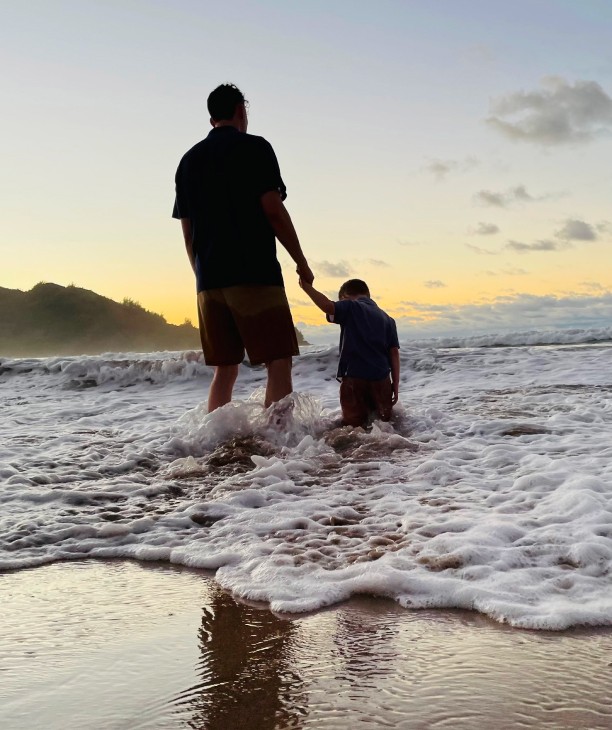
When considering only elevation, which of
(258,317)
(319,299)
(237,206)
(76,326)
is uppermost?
(76,326)

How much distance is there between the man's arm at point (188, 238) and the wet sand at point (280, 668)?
9.89 ft

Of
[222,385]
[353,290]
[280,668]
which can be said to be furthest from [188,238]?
[280,668]

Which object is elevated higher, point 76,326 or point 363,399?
point 76,326

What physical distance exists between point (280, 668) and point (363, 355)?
3.64 metres

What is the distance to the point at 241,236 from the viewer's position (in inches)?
179

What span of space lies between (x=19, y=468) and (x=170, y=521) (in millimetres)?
1689

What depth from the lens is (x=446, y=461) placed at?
432 centimetres

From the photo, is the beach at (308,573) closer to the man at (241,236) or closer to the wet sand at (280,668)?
the wet sand at (280,668)

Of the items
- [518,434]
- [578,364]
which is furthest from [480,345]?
[518,434]

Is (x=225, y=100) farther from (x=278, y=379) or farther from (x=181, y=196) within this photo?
(x=278, y=379)

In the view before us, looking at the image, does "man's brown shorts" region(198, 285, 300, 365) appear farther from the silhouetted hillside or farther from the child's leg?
the silhouetted hillside

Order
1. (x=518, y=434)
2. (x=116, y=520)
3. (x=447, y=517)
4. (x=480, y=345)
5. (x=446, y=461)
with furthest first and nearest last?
(x=480, y=345) → (x=518, y=434) → (x=446, y=461) → (x=116, y=520) → (x=447, y=517)

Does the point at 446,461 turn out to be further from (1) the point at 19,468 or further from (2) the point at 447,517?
(1) the point at 19,468

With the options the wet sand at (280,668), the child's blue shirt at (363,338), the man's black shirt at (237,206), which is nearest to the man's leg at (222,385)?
the man's black shirt at (237,206)
